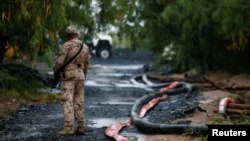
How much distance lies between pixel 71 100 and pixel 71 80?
0.39 metres

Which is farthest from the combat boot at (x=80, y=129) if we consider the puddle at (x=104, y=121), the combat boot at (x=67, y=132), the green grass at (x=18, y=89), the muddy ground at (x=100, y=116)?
the green grass at (x=18, y=89)

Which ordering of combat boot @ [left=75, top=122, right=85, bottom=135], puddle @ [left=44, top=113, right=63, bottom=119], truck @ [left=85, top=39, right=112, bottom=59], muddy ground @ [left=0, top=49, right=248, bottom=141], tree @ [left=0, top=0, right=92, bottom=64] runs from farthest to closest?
truck @ [left=85, top=39, right=112, bottom=59]
puddle @ [left=44, top=113, right=63, bottom=119]
tree @ [left=0, top=0, right=92, bottom=64]
combat boot @ [left=75, top=122, right=85, bottom=135]
muddy ground @ [left=0, top=49, right=248, bottom=141]

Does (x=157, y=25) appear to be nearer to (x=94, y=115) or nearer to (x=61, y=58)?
(x=94, y=115)

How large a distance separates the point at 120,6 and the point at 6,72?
5.66 m

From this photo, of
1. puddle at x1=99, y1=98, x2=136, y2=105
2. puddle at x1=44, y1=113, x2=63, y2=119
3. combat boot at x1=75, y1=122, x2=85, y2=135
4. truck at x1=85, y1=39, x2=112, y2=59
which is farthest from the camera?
truck at x1=85, y1=39, x2=112, y2=59

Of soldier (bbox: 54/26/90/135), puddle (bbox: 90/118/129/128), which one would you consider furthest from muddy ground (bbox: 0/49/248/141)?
soldier (bbox: 54/26/90/135)

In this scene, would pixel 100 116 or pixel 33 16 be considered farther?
pixel 100 116

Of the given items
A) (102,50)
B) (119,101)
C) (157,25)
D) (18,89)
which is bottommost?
(102,50)

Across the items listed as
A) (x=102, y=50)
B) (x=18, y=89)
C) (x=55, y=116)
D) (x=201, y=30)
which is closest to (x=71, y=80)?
(x=55, y=116)

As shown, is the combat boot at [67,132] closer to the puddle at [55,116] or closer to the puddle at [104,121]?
the puddle at [104,121]

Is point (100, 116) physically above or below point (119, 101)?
above

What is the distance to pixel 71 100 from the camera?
948 cm

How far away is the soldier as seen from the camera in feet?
31.0

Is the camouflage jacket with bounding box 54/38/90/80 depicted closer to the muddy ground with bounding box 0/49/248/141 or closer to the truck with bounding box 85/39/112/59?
the muddy ground with bounding box 0/49/248/141
